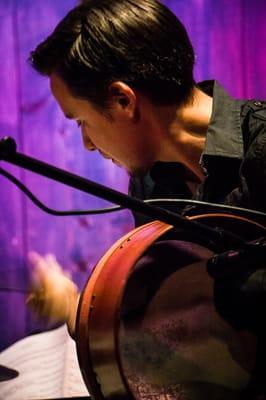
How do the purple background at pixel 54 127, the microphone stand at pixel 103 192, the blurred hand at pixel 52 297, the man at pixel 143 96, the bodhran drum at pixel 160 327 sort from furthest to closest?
the purple background at pixel 54 127 → the man at pixel 143 96 → the blurred hand at pixel 52 297 → the bodhran drum at pixel 160 327 → the microphone stand at pixel 103 192

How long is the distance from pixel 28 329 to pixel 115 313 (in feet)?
4.86

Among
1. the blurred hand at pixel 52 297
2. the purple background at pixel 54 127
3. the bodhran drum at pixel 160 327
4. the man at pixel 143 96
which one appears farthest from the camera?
the purple background at pixel 54 127

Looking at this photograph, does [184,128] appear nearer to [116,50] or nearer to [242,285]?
[116,50]

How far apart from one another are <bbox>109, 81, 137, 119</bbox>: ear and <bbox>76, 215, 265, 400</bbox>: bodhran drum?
0.98 feet

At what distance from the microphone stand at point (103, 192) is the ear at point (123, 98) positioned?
414mm

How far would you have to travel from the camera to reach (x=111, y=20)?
1025 mm

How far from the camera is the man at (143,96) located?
101 cm

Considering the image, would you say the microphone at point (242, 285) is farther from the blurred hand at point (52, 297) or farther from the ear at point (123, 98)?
the ear at point (123, 98)

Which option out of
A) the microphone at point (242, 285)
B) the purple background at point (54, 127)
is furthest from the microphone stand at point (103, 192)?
the purple background at point (54, 127)

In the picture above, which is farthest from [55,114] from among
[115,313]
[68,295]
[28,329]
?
[115,313]

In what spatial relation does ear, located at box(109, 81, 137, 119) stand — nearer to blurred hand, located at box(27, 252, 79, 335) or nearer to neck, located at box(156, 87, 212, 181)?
neck, located at box(156, 87, 212, 181)

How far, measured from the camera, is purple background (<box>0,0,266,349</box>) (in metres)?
2.05

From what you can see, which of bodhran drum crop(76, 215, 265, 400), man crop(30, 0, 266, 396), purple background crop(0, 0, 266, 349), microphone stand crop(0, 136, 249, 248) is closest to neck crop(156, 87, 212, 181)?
man crop(30, 0, 266, 396)

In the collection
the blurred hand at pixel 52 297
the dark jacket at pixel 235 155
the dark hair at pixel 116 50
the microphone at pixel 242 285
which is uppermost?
the dark hair at pixel 116 50
